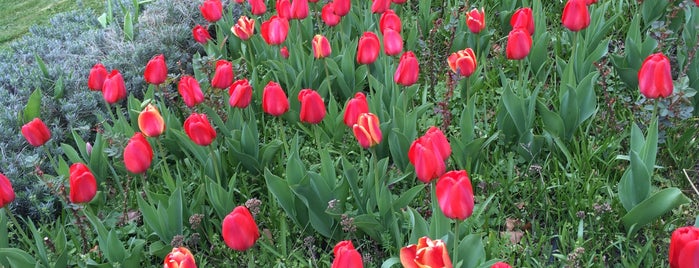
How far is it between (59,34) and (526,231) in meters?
3.25

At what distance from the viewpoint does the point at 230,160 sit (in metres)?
2.90

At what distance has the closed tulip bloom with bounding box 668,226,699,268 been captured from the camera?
1.48 m

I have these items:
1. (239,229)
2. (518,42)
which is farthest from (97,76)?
(518,42)

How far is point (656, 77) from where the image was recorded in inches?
82.3

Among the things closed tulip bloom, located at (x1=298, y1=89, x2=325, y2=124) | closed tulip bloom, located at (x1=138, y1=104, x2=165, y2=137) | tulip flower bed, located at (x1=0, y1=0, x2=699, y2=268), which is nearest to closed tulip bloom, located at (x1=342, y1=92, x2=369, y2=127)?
tulip flower bed, located at (x1=0, y1=0, x2=699, y2=268)

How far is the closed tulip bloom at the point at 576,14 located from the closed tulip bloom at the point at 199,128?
1.33m

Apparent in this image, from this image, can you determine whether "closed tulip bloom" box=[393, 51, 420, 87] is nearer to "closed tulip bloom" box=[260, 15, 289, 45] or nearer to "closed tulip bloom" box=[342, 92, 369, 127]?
"closed tulip bloom" box=[342, 92, 369, 127]

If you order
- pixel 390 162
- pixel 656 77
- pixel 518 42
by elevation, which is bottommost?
pixel 390 162

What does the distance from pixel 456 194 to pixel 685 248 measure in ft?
1.56

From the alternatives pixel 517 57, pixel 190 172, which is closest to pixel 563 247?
pixel 517 57

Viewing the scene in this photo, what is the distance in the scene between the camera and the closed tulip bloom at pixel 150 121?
2.37 m

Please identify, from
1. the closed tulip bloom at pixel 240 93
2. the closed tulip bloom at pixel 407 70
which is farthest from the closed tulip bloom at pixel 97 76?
the closed tulip bloom at pixel 407 70

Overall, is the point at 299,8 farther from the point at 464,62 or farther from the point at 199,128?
the point at 199,128

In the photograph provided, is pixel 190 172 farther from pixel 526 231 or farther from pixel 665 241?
pixel 665 241
